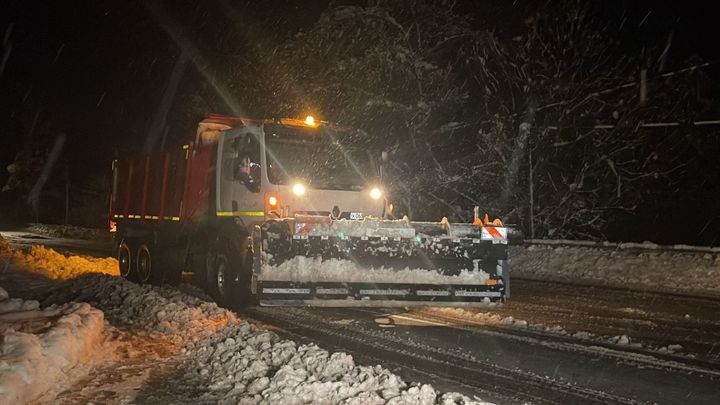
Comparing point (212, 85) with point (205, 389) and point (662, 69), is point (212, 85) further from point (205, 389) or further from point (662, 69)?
Answer: point (205, 389)

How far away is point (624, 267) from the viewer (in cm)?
1755

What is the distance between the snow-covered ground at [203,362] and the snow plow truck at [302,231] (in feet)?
4.43

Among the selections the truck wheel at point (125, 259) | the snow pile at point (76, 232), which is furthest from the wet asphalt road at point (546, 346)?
the snow pile at point (76, 232)

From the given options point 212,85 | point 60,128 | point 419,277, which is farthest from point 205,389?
point 60,128

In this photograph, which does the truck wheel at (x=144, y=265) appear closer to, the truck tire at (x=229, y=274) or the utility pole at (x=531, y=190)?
the truck tire at (x=229, y=274)

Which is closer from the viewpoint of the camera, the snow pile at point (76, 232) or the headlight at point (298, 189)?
the headlight at point (298, 189)

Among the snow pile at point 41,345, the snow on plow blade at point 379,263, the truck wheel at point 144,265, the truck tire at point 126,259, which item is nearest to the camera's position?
the snow pile at point 41,345

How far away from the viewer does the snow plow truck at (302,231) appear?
10.1 m

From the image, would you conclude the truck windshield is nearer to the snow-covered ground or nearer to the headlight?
the headlight

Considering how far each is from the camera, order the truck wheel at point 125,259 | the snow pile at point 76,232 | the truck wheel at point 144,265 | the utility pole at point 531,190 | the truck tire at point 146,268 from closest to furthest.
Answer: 1. the truck tire at point 146,268
2. the truck wheel at point 144,265
3. the truck wheel at point 125,259
4. the utility pole at point 531,190
5. the snow pile at point 76,232

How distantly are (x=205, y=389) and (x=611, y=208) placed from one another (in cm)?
1911

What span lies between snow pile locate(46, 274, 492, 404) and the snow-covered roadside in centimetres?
1081

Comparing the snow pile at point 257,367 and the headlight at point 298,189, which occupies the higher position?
the headlight at point 298,189

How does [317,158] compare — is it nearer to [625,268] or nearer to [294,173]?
[294,173]
